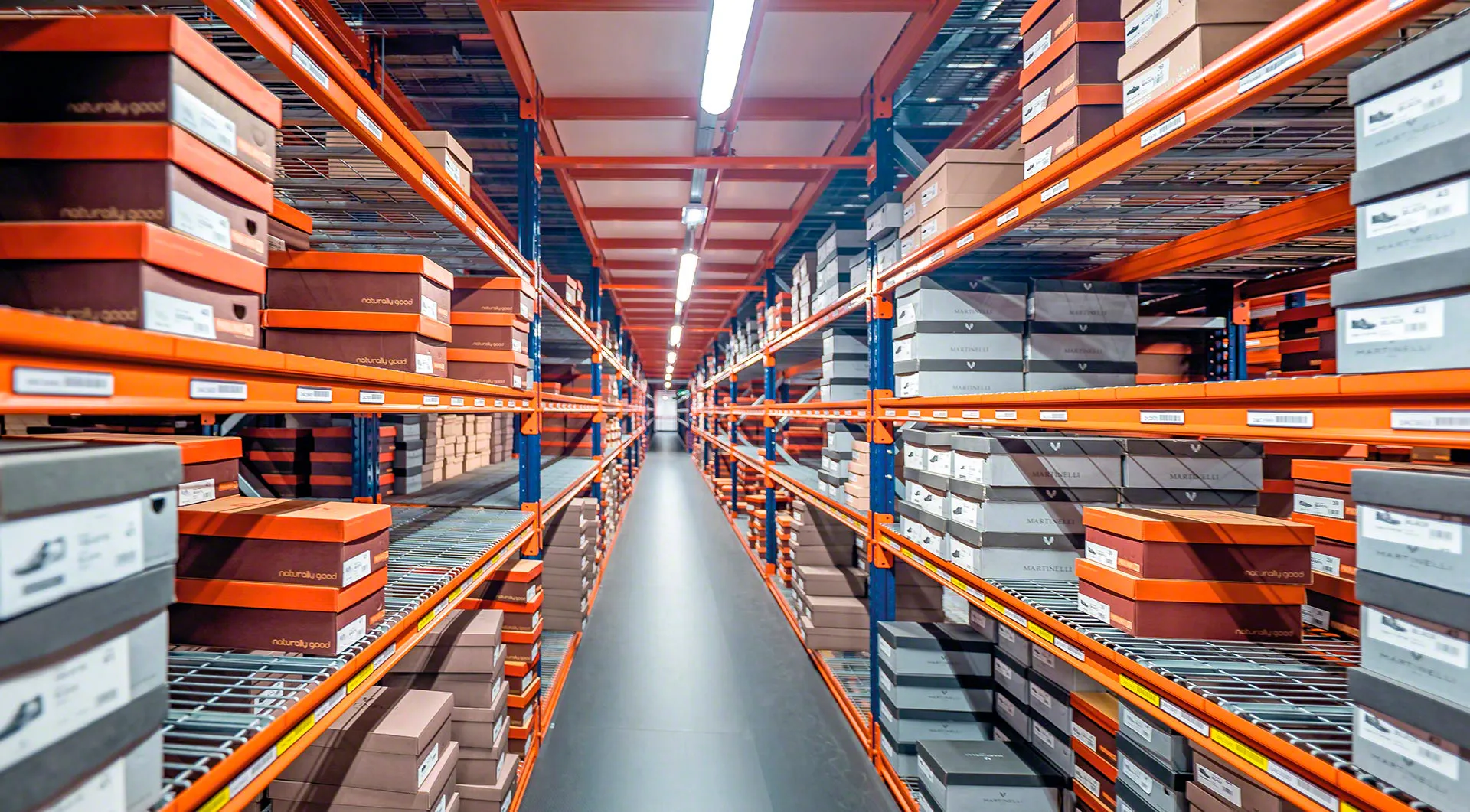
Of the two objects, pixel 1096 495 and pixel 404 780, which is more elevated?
pixel 1096 495

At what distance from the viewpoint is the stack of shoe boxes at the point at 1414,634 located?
82 cm

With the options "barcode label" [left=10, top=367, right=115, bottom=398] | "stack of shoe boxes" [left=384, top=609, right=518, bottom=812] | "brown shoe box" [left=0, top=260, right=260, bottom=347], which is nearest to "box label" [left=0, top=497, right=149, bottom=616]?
"barcode label" [left=10, top=367, right=115, bottom=398]

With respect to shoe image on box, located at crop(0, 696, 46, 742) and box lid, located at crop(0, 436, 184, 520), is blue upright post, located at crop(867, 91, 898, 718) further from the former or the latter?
shoe image on box, located at crop(0, 696, 46, 742)

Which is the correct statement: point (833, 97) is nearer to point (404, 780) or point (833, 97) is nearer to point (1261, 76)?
point (1261, 76)

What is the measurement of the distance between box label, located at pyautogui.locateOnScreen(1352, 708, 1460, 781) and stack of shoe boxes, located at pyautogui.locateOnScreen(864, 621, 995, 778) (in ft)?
6.00

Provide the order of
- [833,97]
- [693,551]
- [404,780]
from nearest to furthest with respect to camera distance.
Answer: [404,780] < [833,97] < [693,551]

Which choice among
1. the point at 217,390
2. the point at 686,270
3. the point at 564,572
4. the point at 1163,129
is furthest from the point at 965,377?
the point at 686,270

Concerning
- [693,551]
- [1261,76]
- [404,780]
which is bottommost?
[693,551]

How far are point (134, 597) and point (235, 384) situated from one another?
1.17 feet

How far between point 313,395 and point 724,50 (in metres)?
1.80

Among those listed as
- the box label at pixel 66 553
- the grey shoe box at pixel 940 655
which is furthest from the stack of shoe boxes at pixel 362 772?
the grey shoe box at pixel 940 655

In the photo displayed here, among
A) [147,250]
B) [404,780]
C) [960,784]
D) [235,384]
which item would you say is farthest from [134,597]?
[960,784]

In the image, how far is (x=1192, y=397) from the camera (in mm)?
1175

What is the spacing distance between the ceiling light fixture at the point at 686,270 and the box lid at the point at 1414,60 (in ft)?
15.8
